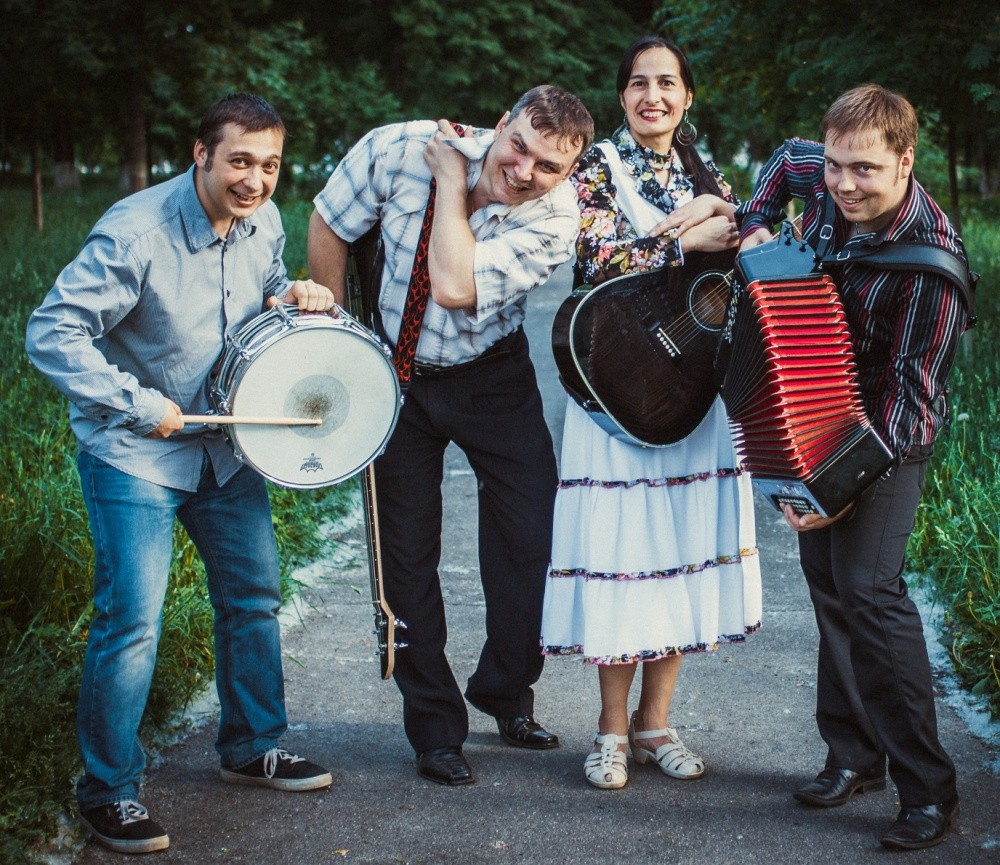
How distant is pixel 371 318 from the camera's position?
12.7ft

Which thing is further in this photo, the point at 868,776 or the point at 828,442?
the point at 868,776

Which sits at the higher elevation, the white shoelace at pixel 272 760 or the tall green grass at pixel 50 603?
the tall green grass at pixel 50 603

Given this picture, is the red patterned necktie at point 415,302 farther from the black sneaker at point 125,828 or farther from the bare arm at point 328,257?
the black sneaker at point 125,828

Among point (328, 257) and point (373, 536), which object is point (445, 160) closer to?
point (328, 257)

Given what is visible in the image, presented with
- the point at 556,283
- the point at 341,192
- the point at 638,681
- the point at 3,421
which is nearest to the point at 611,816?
the point at 638,681

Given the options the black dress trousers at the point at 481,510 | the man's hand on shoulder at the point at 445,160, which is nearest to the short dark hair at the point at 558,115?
the man's hand on shoulder at the point at 445,160

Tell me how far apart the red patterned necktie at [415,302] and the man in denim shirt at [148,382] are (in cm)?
30

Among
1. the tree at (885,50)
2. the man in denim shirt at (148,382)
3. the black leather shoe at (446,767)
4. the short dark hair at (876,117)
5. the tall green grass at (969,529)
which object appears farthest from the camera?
A: the tree at (885,50)

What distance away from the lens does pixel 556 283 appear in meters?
16.2

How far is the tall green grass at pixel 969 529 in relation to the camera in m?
4.55

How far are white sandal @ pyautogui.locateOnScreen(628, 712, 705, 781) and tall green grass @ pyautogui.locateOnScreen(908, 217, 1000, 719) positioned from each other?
1.04m

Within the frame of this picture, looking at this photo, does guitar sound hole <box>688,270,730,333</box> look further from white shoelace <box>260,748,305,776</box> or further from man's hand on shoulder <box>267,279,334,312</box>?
white shoelace <box>260,748,305,776</box>

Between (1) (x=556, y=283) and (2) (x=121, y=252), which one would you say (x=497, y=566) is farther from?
(1) (x=556, y=283)

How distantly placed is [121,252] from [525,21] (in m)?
28.7
